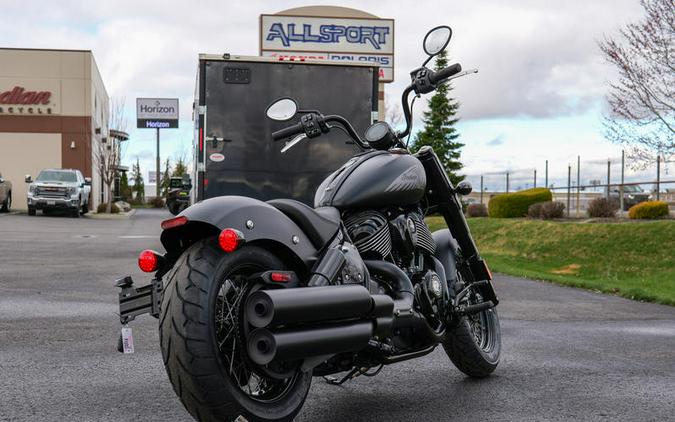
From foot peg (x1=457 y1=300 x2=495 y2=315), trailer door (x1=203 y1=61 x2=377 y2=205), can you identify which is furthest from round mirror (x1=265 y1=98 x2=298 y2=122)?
trailer door (x1=203 y1=61 x2=377 y2=205)

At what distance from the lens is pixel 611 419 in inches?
167

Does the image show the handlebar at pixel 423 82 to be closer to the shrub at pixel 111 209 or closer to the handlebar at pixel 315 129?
the handlebar at pixel 315 129

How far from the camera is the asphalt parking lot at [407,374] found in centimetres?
429

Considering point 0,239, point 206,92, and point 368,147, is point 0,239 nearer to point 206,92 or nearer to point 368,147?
point 206,92

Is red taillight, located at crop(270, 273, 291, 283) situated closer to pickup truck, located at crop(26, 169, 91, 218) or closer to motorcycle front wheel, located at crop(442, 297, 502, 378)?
motorcycle front wheel, located at crop(442, 297, 502, 378)

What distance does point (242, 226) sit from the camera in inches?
134

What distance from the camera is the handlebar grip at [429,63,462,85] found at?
469 cm

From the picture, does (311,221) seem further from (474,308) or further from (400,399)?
(474,308)

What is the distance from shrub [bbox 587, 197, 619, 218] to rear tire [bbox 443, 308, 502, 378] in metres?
18.4

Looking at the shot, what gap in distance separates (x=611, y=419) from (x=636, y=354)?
2.12m

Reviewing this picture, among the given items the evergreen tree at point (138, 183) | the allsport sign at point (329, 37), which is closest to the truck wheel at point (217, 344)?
the allsport sign at point (329, 37)

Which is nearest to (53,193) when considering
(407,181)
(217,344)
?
(407,181)

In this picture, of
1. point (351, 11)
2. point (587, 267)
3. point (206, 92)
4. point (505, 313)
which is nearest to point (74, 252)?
point (206, 92)

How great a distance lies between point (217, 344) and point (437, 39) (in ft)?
8.82
